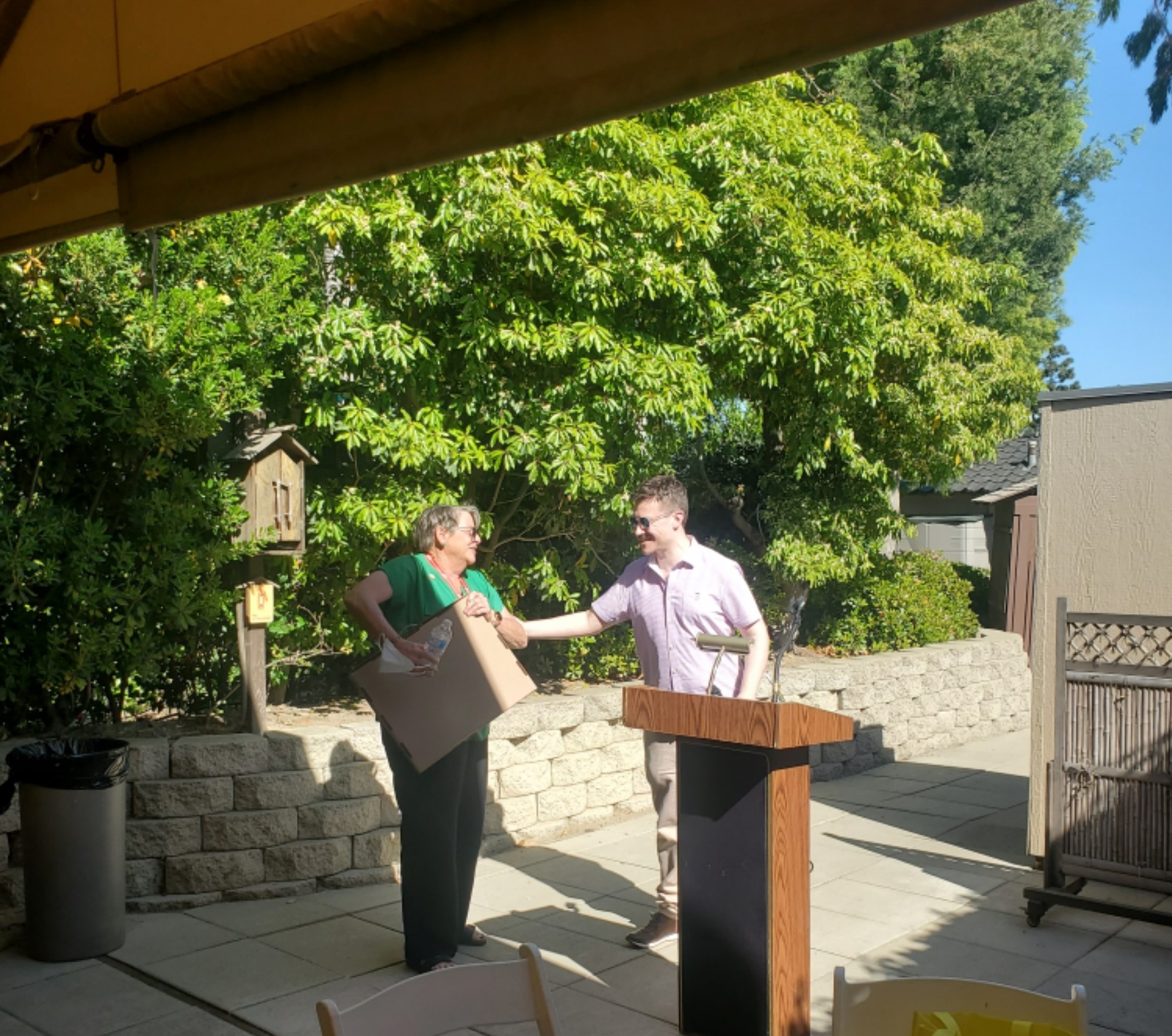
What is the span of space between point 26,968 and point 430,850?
1.86 metres

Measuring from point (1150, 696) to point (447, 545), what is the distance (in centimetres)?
336

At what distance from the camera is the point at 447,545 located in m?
4.96

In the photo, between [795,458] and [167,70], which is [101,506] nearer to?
[167,70]

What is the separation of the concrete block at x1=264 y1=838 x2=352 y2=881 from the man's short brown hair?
2.62m

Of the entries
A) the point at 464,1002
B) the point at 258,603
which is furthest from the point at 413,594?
the point at 464,1002

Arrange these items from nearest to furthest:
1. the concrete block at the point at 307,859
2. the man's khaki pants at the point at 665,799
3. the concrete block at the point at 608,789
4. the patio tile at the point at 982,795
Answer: the man's khaki pants at the point at 665,799 → the concrete block at the point at 307,859 → the concrete block at the point at 608,789 → the patio tile at the point at 982,795

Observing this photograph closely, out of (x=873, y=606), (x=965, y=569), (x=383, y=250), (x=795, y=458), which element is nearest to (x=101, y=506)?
(x=383, y=250)

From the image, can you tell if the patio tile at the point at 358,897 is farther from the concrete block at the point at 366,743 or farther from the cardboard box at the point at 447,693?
the cardboard box at the point at 447,693

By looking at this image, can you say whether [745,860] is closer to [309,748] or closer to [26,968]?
[309,748]

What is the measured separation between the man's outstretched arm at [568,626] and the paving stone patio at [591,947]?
139 cm

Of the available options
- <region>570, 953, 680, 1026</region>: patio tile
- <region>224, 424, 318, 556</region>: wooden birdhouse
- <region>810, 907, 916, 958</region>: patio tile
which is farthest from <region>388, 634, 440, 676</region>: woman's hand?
<region>810, 907, 916, 958</region>: patio tile

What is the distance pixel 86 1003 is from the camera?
4617 millimetres

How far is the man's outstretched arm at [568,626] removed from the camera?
17.6 ft

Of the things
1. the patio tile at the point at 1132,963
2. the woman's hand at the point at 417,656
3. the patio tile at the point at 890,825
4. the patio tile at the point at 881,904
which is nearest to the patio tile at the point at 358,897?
the woman's hand at the point at 417,656
